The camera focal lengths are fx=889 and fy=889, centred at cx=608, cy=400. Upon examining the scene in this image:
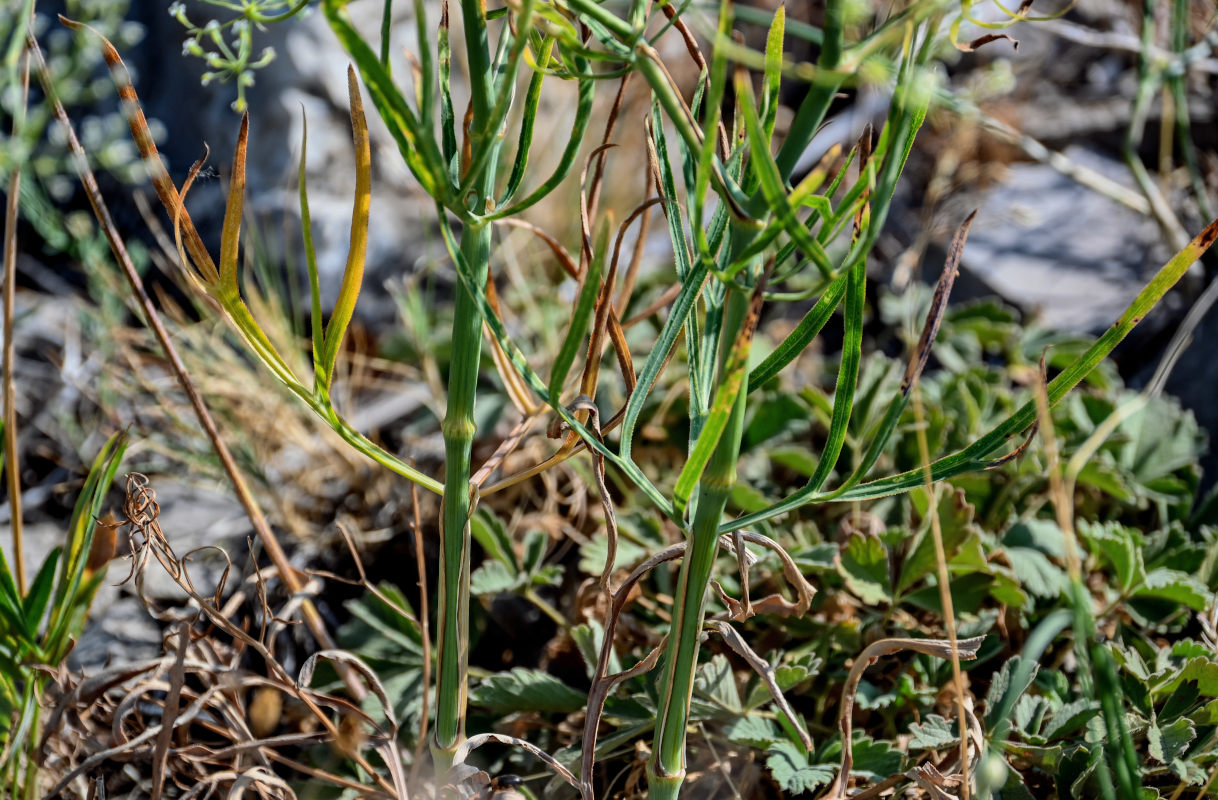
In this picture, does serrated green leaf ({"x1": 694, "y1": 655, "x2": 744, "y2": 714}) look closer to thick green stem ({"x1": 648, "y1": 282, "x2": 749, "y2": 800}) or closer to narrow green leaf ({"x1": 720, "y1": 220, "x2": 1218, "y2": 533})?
thick green stem ({"x1": 648, "y1": 282, "x2": 749, "y2": 800})

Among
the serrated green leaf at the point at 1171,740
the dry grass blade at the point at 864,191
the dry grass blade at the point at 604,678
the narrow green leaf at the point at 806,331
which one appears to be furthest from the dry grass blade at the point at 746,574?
the serrated green leaf at the point at 1171,740

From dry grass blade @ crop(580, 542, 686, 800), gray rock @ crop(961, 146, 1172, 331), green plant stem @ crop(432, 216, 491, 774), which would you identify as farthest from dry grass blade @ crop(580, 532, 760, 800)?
gray rock @ crop(961, 146, 1172, 331)

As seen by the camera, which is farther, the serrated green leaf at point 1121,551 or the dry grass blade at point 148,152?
the serrated green leaf at point 1121,551

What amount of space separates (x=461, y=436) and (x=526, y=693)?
0.39 metres

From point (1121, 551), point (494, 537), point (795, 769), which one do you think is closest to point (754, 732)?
point (795, 769)

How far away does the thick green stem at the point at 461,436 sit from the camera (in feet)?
1.81

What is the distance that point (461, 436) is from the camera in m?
0.63

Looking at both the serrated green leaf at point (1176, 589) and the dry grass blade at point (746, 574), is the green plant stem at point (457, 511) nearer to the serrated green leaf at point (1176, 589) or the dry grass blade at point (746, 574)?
the dry grass blade at point (746, 574)

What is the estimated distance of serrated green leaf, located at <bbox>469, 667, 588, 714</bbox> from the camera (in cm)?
90

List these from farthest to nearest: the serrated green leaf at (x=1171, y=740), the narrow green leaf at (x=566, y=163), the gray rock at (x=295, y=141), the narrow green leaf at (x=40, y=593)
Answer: the gray rock at (x=295, y=141), the narrow green leaf at (x=40, y=593), the serrated green leaf at (x=1171, y=740), the narrow green leaf at (x=566, y=163)

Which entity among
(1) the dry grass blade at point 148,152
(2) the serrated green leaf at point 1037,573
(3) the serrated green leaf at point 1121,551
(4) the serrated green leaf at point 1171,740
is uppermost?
(1) the dry grass blade at point 148,152

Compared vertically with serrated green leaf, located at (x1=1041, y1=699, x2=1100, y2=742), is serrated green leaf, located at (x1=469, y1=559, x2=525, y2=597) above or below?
below

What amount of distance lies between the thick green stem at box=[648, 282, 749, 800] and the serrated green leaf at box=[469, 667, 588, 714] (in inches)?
11.1

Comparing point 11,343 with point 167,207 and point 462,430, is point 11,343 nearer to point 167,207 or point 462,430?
point 167,207
